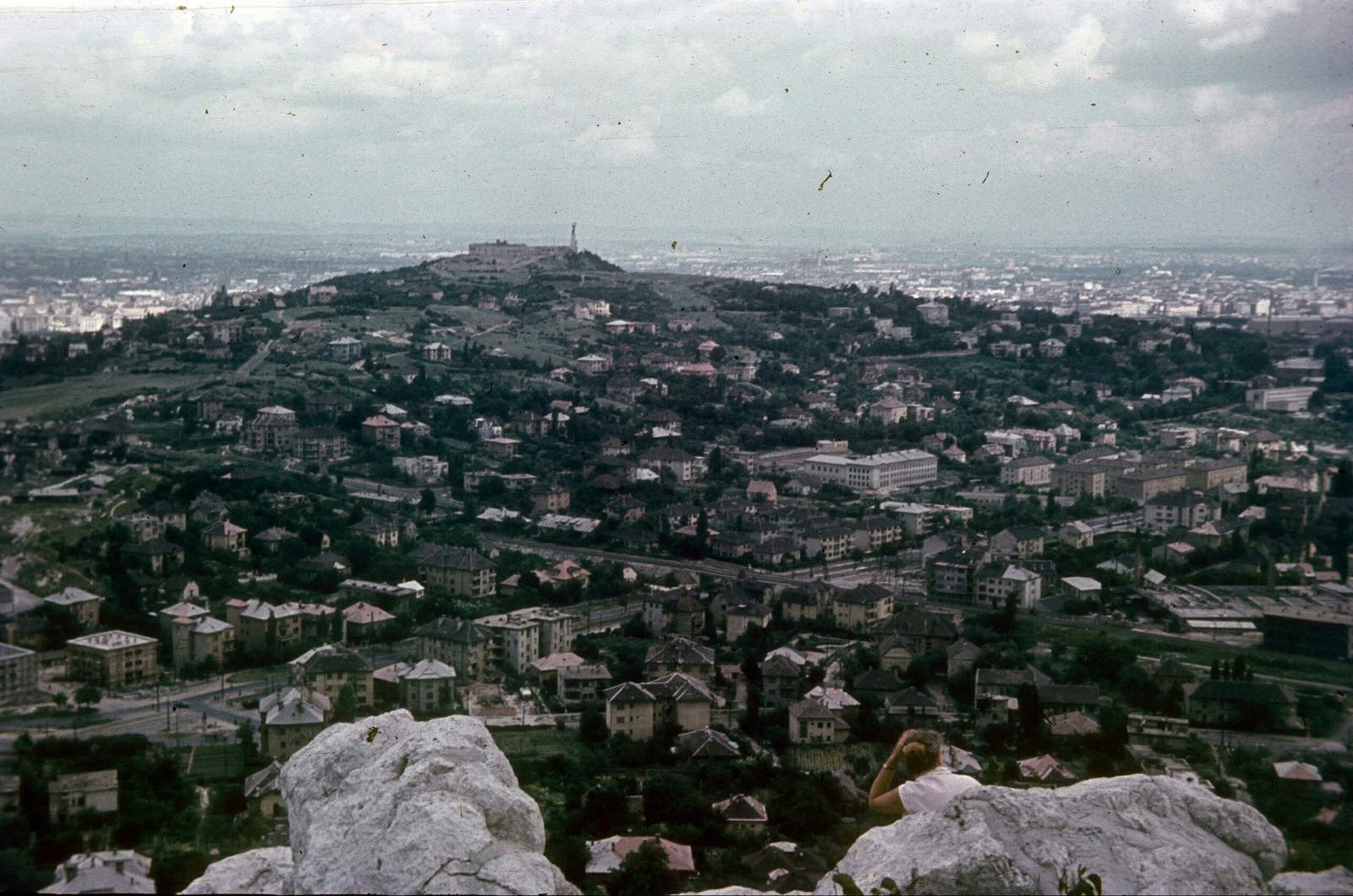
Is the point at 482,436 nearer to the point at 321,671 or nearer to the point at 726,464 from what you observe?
the point at 726,464

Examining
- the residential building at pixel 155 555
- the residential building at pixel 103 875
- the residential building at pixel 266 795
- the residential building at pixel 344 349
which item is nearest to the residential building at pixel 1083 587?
the residential building at pixel 266 795

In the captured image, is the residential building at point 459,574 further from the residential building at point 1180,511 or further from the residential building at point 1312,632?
the residential building at point 1180,511

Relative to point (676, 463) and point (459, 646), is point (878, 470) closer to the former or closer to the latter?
point (676, 463)

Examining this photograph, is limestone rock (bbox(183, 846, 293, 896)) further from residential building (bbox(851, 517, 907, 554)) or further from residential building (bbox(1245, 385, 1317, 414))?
residential building (bbox(1245, 385, 1317, 414))

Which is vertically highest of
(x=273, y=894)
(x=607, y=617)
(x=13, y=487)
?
(x=273, y=894)

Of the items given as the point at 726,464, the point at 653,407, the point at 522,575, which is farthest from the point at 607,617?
the point at 653,407

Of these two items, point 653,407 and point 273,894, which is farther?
point 653,407

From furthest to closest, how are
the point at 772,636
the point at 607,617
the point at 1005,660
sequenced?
the point at 607,617 → the point at 772,636 → the point at 1005,660
